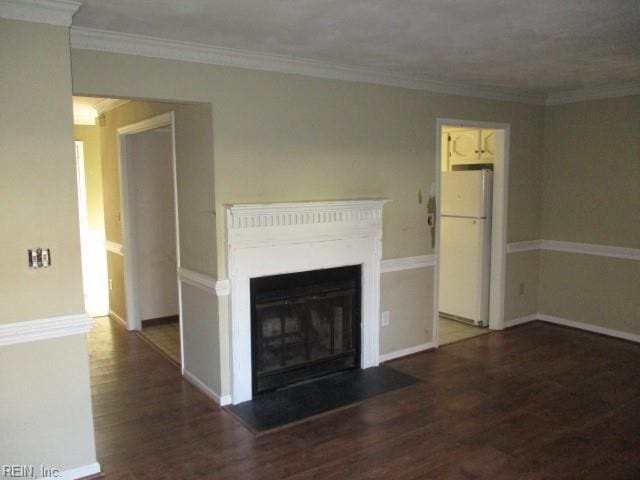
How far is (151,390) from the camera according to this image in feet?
12.8

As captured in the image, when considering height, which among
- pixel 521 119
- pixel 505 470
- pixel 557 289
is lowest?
pixel 505 470

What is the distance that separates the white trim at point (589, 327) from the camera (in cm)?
497

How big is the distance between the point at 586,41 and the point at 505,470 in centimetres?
254

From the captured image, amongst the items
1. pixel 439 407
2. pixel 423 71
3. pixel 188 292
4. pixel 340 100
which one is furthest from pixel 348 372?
pixel 423 71

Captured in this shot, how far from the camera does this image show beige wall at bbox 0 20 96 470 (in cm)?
242

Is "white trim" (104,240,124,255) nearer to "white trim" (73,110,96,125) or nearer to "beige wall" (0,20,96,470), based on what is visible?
"white trim" (73,110,96,125)

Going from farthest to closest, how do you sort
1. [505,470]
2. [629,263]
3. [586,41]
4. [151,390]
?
[629,263]
[151,390]
[586,41]
[505,470]

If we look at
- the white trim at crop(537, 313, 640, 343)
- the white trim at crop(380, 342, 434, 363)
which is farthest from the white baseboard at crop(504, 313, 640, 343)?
the white trim at crop(380, 342, 434, 363)

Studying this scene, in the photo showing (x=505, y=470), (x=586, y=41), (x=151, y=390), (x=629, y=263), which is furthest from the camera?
(x=629, y=263)

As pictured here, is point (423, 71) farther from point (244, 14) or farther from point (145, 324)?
point (145, 324)

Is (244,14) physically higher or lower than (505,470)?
higher

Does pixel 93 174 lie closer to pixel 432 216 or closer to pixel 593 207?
pixel 432 216

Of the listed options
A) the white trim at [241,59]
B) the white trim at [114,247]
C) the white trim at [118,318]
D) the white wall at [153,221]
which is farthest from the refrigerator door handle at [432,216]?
the white trim at [118,318]

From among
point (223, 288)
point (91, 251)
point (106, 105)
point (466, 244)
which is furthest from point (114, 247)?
point (466, 244)
